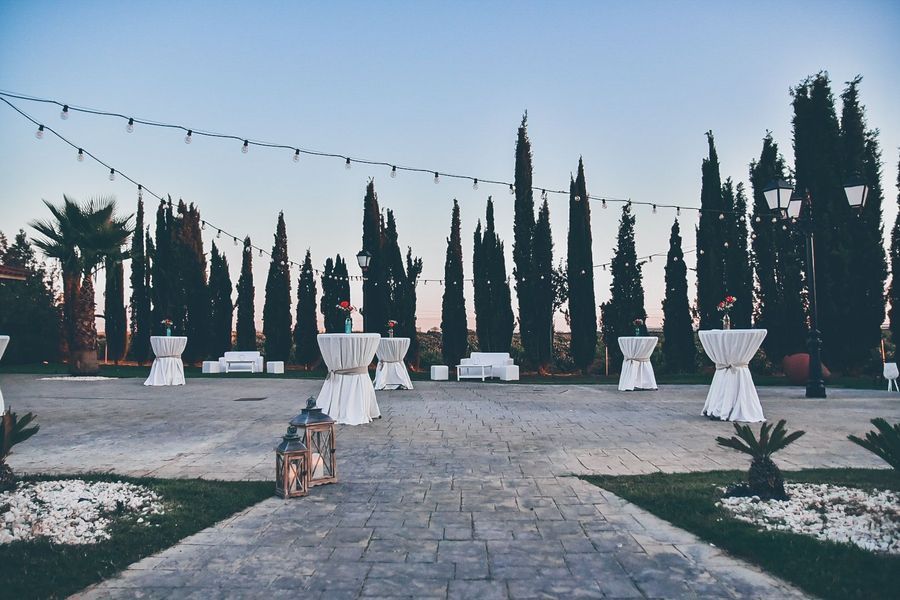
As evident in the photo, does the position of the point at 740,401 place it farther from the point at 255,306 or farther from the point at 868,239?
the point at 255,306

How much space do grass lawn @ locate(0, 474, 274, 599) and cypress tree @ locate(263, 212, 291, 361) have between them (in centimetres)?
2074

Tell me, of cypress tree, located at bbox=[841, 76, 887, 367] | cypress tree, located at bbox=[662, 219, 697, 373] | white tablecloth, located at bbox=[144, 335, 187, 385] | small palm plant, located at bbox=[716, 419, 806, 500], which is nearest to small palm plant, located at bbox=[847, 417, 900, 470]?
small palm plant, located at bbox=[716, 419, 806, 500]

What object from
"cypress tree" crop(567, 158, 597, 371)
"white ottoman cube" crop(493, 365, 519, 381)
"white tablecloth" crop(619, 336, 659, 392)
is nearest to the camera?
"white tablecloth" crop(619, 336, 659, 392)

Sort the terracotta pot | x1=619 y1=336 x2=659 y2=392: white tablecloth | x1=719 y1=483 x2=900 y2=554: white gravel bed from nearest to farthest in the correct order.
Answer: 1. x1=719 y1=483 x2=900 y2=554: white gravel bed
2. x1=619 y1=336 x2=659 y2=392: white tablecloth
3. the terracotta pot

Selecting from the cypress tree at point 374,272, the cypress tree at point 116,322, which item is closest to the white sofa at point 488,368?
the cypress tree at point 374,272

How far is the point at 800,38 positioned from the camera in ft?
29.3

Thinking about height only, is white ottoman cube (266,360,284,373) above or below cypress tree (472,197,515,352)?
below

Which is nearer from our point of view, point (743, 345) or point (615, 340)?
point (743, 345)

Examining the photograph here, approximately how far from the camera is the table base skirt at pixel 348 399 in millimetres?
7398

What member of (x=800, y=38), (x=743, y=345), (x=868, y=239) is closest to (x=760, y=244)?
(x=868, y=239)

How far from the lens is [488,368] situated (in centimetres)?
1691

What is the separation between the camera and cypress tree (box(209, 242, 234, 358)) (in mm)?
24781

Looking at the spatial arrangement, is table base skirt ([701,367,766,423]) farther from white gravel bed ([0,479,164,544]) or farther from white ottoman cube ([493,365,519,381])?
white ottoman cube ([493,365,519,381])

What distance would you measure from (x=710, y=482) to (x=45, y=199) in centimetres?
1875
